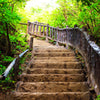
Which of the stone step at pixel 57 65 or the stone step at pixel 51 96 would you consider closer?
the stone step at pixel 51 96

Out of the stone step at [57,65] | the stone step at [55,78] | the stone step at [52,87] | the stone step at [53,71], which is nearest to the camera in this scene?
the stone step at [52,87]

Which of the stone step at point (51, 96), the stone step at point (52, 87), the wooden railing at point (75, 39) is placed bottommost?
the stone step at point (52, 87)

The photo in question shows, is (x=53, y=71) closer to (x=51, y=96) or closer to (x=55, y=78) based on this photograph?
(x=55, y=78)

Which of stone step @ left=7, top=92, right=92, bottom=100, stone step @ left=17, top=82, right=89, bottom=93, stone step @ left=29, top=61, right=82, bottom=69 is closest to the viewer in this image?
stone step @ left=7, top=92, right=92, bottom=100

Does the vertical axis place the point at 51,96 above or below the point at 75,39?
below

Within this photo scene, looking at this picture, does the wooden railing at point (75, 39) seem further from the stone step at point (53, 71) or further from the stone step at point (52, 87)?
the stone step at point (53, 71)

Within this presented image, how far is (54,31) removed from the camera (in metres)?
11.7

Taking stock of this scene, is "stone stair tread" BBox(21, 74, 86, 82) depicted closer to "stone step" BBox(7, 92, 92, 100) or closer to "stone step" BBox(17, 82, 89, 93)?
"stone step" BBox(17, 82, 89, 93)

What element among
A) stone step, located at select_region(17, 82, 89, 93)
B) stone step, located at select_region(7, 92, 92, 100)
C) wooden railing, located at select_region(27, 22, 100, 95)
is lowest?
stone step, located at select_region(17, 82, 89, 93)

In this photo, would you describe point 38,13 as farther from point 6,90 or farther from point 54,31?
point 6,90

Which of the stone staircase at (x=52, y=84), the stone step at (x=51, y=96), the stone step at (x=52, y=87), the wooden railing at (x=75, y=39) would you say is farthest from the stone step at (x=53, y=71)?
the stone step at (x=51, y=96)

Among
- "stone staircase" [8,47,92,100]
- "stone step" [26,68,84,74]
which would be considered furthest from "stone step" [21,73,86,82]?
"stone step" [26,68,84,74]

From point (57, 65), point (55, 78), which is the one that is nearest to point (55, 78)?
point (55, 78)

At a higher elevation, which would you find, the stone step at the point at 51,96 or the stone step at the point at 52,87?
the stone step at the point at 51,96
